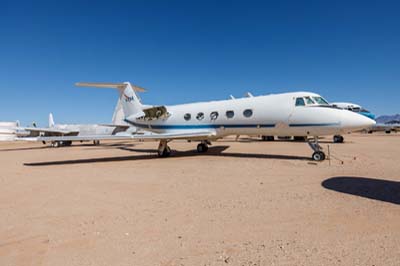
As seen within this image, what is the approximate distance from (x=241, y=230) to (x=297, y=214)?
1.21m

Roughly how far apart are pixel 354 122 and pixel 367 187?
15.7ft

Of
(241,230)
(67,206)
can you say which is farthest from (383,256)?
(67,206)

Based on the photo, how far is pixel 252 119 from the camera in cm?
1151

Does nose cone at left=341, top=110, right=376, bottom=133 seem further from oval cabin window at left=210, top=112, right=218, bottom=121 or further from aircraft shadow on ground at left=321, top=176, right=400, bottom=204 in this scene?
oval cabin window at left=210, top=112, right=218, bottom=121

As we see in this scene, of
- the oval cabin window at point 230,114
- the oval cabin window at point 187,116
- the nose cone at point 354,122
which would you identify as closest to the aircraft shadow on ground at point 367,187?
the nose cone at point 354,122

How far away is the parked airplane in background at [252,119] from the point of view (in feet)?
32.3

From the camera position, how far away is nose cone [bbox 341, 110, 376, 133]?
9398 millimetres

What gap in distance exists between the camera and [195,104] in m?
14.0

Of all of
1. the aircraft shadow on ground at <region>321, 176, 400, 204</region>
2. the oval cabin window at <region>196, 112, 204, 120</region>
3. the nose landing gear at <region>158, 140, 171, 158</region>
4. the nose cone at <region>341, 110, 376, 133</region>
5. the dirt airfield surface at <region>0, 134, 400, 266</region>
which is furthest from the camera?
the nose landing gear at <region>158, 140, 171, 158</region>

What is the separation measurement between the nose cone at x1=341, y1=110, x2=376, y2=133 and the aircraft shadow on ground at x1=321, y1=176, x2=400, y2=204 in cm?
358

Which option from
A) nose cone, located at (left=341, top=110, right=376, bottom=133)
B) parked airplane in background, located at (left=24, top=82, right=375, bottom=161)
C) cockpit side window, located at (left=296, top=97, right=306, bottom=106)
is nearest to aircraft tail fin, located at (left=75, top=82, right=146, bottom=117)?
parked airplane in background, located at (left=24, top=82, right=375, bottom=161)

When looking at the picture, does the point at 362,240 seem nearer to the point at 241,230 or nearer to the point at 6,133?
the point at 241,230

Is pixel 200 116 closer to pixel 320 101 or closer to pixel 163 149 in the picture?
pixel 163 149

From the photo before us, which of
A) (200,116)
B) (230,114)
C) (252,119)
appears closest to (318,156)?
(252,119)
